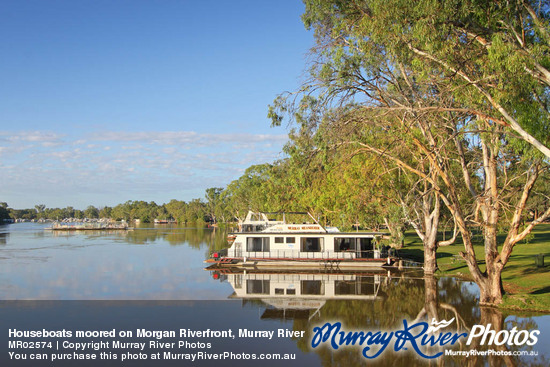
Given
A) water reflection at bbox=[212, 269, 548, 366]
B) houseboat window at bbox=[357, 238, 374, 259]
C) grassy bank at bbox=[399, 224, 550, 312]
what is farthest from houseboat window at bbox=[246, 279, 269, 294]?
grassy bank at bbox=[399, 224, 550, 312]

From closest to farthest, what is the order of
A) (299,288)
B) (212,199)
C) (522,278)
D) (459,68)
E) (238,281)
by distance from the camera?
1. (459,68)
2. (522,278)
3. (299,288)
4. (238,281)
5. (212,199)

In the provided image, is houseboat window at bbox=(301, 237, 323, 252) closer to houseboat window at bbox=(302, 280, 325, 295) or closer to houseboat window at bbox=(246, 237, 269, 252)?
houseboat window at bbox=(246, 237, 269, 252)

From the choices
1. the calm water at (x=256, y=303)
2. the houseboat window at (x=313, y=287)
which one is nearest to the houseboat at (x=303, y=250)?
the calm water at (x=256, y=303)

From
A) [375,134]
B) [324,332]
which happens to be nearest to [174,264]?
[375,134]

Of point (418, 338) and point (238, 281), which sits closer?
point (418, 338)

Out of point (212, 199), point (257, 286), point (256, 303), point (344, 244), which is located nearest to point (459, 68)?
point (256, 303)

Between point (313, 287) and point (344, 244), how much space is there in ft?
37.0

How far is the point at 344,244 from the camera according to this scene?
3919cm

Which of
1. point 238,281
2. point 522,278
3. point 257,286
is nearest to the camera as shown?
point 522,278

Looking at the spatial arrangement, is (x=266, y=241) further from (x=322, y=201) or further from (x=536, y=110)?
(x=536, y=110)

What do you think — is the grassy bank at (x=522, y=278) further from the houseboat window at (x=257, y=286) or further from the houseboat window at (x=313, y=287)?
the houseboat window at (x=257, y=286)

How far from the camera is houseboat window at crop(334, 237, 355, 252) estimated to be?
128 feet

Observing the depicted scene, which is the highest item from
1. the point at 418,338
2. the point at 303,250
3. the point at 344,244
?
the point at 344,244

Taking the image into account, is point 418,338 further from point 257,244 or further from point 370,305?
point 257,244
